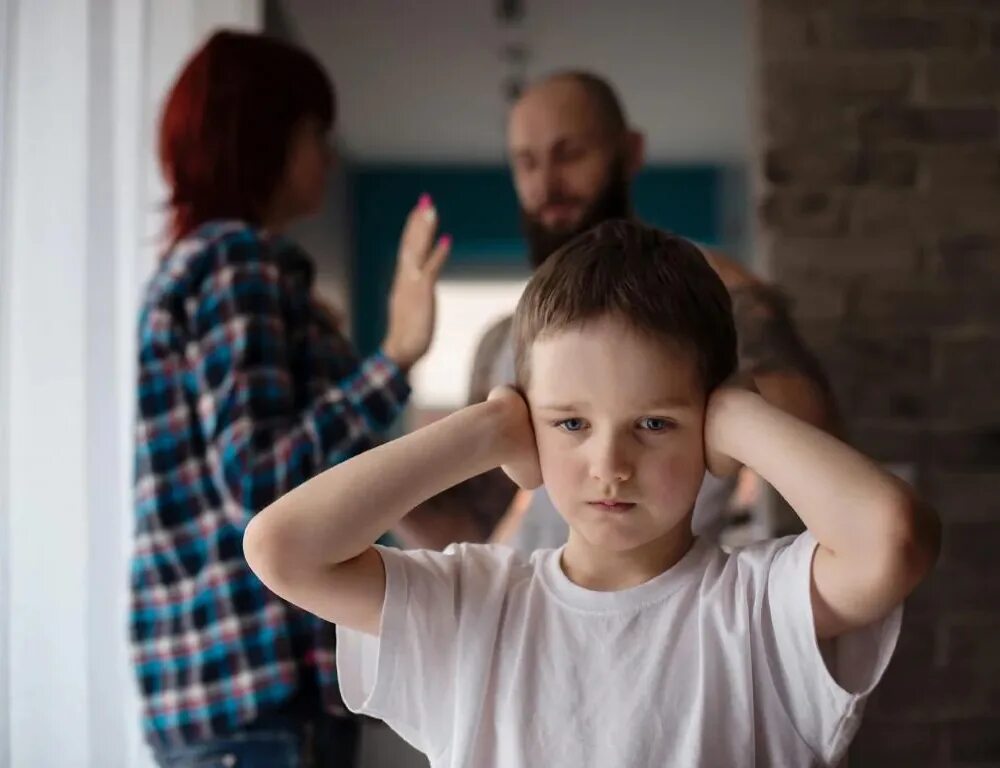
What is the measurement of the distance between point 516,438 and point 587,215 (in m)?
0.33

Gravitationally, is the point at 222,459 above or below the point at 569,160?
below

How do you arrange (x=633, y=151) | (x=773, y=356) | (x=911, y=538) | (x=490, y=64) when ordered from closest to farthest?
(x=911, y=538) → (x=773, y=356) → (x=633, y=151) → (x=490, y=64)

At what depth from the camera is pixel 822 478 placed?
0.51 m

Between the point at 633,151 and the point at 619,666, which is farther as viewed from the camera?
the point at 633,151

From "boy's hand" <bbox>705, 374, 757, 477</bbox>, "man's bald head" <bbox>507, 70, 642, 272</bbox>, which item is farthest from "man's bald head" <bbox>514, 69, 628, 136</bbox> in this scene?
"boy's hand" <bbox>705, 374, 757, 477</bbox>

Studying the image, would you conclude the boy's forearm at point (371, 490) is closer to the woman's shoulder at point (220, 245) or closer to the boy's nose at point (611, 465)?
the boy's nose at point (611, 465)

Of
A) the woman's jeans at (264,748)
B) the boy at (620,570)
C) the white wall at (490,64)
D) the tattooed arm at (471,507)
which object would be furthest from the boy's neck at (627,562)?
the white wall at (490,64)

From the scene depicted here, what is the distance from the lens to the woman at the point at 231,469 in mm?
819

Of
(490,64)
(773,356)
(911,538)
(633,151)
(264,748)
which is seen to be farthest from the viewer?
(490,64)

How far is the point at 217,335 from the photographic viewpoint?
0.83m

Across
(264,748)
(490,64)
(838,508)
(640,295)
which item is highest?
(490,64)

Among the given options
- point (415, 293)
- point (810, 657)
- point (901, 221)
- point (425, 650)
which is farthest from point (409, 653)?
point (901, 221)

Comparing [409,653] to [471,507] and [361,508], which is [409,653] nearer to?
[361,508]

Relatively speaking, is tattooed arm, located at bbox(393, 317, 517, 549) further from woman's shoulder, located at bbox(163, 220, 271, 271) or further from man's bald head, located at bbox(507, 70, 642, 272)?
woman's shoulder, located at bbox(163, 220, 271, 271)
